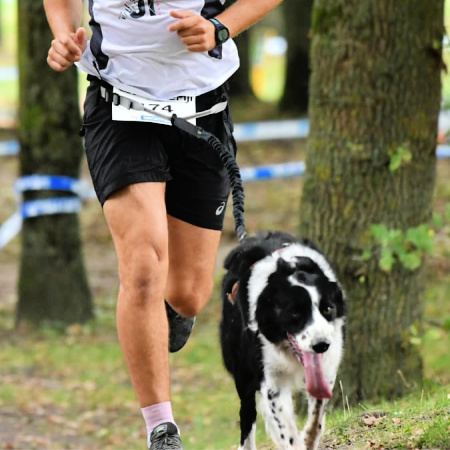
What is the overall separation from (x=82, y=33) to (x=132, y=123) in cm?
41

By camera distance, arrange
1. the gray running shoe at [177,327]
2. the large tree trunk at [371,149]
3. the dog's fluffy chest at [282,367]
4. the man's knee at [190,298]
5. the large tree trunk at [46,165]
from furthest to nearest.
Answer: the large tree trunk at [46,165], the large tree trunk at [371,149], the gray running shoe at [177,327], the man's knee at [190,298], the dog's fluffy chest at [282,367]

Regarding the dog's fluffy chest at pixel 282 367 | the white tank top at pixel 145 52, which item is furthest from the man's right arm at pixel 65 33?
the dog's fluffy chest at pixel 282 367

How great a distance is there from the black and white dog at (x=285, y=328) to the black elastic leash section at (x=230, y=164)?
0.13 metres

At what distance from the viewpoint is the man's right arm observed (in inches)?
Result: 161

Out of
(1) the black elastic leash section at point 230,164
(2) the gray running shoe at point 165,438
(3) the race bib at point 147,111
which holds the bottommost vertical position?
(2) the gray running shoe at point 165,438

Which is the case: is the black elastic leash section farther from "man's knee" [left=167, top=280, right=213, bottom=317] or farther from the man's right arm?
"man's knee" [left=167, top=280, right=213, bottom=317]

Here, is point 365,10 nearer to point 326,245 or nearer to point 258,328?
point 326,245

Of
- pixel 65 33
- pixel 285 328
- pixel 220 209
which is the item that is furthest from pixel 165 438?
pixel 65 33

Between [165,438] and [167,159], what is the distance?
114 centimetres

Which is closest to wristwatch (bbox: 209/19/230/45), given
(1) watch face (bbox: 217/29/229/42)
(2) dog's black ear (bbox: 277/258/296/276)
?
(1) watch face (bbox: 217/29/229/42)

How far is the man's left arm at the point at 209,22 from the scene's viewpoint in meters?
3.97

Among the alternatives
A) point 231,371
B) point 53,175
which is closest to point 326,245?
point 231,371

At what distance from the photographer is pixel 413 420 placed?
4461mm

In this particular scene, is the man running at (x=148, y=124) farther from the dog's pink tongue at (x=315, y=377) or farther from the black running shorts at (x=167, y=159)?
the dog's pink tongue at (x=315, y=377)
